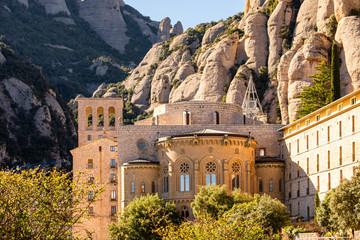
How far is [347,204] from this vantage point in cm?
5809

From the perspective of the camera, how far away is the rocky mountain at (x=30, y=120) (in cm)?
13325

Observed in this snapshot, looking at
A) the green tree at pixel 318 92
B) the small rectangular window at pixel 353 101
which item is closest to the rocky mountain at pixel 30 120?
the green tree at pixel 318 92

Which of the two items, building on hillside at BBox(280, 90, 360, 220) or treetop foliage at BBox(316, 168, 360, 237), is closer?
treetop foliage at BBox(316, 168, 360, 237)

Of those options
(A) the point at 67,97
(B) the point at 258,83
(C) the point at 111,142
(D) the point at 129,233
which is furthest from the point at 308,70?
(A) the point at 67,97

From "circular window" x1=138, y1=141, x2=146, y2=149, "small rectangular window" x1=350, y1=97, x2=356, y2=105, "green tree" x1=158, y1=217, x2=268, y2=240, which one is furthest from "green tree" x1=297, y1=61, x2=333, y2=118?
"green tree" x1=158, y1=217, x2=268, y2=240

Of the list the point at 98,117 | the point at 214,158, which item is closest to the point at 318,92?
the point at 214,158

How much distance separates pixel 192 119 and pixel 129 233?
20447 millimetres

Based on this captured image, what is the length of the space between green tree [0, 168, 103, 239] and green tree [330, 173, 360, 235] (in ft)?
81.5

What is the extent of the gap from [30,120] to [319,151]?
7707 centimetres

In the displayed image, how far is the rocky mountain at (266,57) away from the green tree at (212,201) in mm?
22054

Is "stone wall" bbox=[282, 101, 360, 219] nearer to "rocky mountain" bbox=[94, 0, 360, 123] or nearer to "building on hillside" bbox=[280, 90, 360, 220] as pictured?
"building on hillside" bbox=[280, 90, 360, 220]

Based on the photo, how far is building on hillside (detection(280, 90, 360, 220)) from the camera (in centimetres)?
6675

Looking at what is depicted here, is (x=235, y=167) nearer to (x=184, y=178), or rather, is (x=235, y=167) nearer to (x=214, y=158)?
(x=214, y=158)

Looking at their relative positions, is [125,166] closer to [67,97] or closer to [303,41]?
[303,41]
